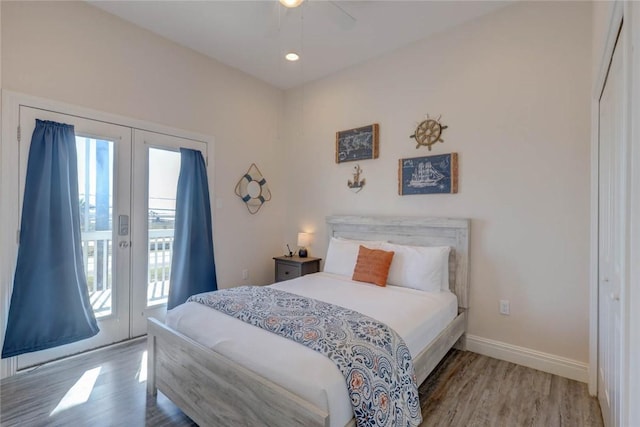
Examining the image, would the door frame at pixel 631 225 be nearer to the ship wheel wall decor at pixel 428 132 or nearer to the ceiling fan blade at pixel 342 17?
the ceiling fan blade at pixel 342 17

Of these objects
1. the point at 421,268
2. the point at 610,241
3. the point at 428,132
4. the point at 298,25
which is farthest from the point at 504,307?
the point at 298,25

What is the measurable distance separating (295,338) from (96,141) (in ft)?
8.67

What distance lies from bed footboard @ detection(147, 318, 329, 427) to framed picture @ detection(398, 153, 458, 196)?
95.2 inches

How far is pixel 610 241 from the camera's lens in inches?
70.1

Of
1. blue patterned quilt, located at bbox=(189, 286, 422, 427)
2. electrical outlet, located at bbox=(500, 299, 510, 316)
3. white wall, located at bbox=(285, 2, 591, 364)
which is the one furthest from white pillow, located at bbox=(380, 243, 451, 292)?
blue patterned quilt, located at bbox=(189, 286, 422, 427)

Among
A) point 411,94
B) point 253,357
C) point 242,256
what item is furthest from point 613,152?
point 242,256

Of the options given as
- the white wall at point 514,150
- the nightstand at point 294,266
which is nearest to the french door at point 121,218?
the nightstand at point 294,266

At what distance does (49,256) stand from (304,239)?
2.62 meters

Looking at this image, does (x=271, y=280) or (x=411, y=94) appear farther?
(x=271, y=280)

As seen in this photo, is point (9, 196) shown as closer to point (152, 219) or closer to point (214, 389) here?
point (152, 219)

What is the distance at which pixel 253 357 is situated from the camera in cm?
153

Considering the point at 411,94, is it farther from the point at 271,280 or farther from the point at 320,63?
the point at 271,280

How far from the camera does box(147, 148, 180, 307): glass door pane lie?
10.5ft

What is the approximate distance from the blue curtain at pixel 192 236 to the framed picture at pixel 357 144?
168 centimetres
